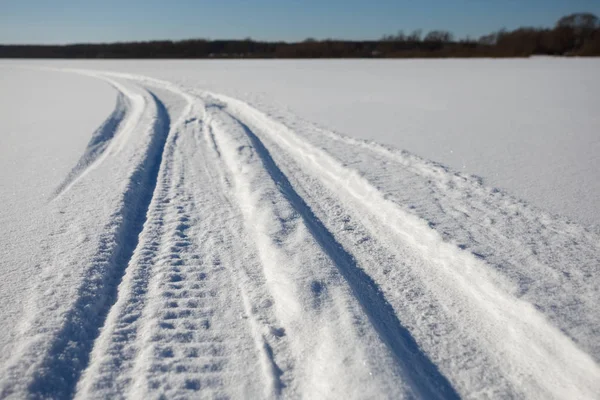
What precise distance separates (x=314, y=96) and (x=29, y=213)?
1093cm

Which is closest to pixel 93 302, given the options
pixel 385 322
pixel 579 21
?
pixel 385 322

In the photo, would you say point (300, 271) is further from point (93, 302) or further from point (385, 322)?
point (93, 302)

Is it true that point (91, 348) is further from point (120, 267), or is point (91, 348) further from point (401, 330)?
point (401, 330)

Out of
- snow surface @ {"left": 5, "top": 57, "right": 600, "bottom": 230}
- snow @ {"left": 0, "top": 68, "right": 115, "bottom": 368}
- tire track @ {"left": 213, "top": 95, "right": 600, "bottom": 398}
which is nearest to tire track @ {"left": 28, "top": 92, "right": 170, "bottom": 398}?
snow @ {"left": 0, "top": 68, "right": 115, "bottom": 368}

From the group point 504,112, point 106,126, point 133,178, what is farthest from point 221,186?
point 504,112

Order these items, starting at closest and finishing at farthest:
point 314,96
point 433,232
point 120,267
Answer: point 120,267 < point 433,232 < point 314,96

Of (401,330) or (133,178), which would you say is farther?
(133,178)

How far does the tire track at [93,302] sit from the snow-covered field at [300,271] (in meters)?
0.01

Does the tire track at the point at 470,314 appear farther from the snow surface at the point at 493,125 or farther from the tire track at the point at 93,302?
the tire track at the point at 93,302

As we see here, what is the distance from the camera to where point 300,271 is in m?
2.87

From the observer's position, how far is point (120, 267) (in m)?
3.02

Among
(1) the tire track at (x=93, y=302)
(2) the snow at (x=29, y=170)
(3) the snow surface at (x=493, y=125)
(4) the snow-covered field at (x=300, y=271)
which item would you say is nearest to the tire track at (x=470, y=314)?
(4) the snow-covered field at (x=300, y=271)

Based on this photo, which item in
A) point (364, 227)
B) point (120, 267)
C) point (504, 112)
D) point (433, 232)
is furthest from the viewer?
point (504, 112)

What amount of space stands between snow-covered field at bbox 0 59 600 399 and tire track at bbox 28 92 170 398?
0.01 meters
